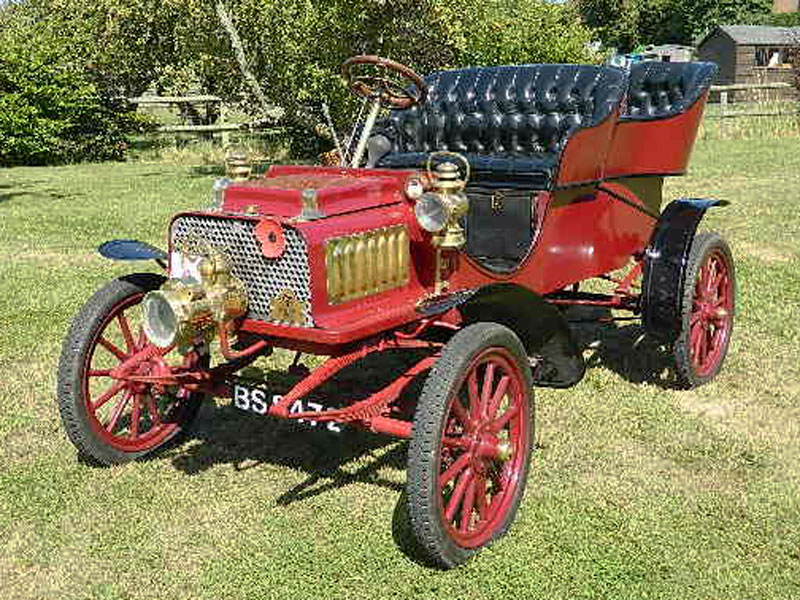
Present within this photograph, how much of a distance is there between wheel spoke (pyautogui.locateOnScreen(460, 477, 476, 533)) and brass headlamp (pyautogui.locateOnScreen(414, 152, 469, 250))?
0.94 metres

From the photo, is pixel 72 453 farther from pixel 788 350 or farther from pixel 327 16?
pixel 327 16

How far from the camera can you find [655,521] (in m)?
3.61

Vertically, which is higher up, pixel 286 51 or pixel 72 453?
pixel 286 51

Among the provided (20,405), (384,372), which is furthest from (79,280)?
(384,372)

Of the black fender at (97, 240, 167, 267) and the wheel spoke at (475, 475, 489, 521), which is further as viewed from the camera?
the black fender at (97, 240, 167, 267)

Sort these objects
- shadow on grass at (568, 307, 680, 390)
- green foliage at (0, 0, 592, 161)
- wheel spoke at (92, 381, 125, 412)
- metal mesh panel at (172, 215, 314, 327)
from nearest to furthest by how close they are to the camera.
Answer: metal mesh panel at (172, 215, 314, 327), wheel spoke at (92, 381, 125, 412), shadow on grass at (568, 307, 680, 390), green foliage at (0, 0, 592, 161)

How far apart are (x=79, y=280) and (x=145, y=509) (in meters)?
4.28

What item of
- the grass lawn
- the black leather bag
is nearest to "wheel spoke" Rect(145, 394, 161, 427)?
the grass lawn

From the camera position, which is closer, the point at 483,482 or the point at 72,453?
the point at 483,482

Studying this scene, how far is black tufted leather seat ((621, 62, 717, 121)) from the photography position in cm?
525

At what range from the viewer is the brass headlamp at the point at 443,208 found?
3.52 meters

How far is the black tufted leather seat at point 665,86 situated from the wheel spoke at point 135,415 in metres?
3.08

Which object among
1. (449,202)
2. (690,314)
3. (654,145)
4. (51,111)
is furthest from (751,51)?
(449,202)

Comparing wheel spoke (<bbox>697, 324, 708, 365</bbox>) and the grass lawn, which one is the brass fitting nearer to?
the grass lawn
